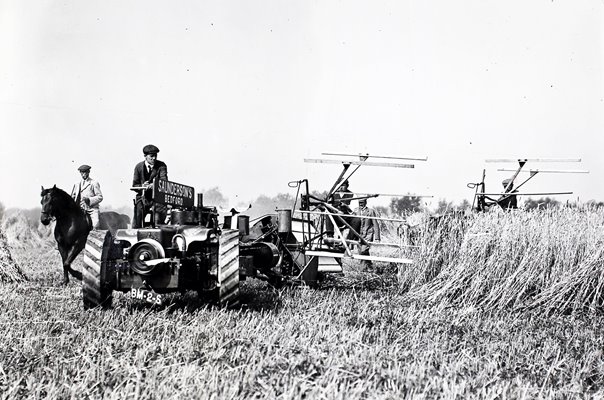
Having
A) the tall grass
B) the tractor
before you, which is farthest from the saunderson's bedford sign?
the tall grass

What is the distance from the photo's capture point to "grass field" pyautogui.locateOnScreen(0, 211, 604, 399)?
13.1 feet

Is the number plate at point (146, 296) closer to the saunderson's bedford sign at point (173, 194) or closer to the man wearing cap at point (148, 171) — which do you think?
the saunderson's bedford sign at point (173, 194)

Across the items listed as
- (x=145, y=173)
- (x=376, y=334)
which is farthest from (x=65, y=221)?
(x=376, y=334)

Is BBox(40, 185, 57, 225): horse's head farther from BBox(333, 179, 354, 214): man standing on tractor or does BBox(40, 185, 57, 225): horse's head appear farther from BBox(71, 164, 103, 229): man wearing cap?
BBox(333, 179, 354, 214): man standing on tractor

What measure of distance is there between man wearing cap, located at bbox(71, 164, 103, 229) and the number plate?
647cm

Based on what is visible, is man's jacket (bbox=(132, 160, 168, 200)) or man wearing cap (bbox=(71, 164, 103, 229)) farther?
man wearing cap (bbox=(71, 164, 103, 229))

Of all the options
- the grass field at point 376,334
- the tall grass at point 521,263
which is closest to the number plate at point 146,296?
the grass field at point 376,334

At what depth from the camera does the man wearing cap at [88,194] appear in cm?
1276

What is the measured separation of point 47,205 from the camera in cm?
1072

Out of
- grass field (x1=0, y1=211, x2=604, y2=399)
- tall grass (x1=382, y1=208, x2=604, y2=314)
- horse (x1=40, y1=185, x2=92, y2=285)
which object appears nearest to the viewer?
grass field (x1=0, y1=211, x2=604, y2=399)

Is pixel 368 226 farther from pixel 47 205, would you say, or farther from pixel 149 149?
pixel 47 205

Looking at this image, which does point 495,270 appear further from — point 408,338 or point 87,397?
point 87,397

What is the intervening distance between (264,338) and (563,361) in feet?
8.78

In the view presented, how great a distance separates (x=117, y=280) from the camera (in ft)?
22.8
